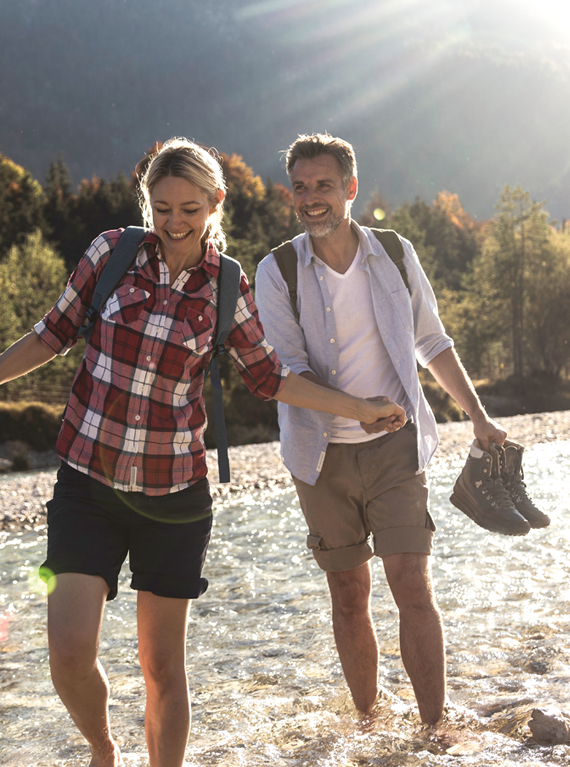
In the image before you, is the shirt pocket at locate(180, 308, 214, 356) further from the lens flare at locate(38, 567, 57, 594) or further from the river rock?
the river rock

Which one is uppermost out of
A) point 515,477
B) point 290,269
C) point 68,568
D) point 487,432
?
point 290,269

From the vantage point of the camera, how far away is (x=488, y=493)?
13.6 feet

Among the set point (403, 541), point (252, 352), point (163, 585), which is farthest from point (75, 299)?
point (403, 541)

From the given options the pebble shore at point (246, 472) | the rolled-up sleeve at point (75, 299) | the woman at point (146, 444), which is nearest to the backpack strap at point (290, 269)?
the woman at point (146, 444)

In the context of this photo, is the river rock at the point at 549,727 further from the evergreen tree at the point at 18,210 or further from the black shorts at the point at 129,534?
the evergreen tree at the point at 18,210

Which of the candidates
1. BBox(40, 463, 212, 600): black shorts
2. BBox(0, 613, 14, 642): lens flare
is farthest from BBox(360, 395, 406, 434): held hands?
BBox(0, 613, 14, 642): lens flare

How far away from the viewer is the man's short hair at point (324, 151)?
403 centimetres

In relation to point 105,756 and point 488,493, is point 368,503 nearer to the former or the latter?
point 488,493

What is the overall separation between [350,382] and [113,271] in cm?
148

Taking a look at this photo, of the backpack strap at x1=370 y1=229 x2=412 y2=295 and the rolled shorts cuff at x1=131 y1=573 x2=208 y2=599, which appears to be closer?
the rolled shorts cuff at x1=131 y1=573 x2=208 y2=599

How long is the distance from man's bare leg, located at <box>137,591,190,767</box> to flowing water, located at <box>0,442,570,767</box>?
96cm

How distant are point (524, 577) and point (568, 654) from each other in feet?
8.33

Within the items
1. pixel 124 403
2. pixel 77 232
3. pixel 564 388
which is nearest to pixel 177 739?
pixel 124 403

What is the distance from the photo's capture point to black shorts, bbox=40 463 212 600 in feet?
9.35
